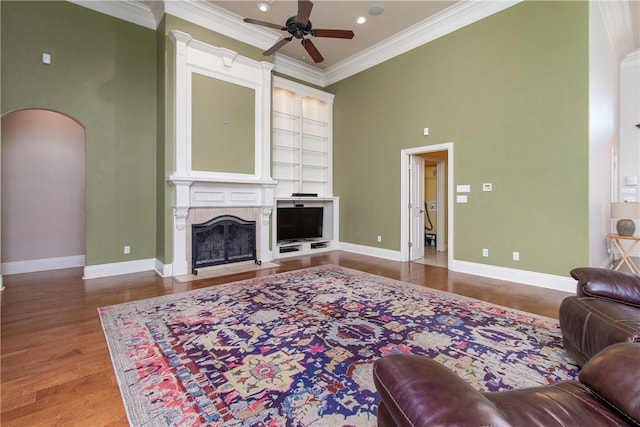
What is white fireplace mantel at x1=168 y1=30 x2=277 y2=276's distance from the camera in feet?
15.1

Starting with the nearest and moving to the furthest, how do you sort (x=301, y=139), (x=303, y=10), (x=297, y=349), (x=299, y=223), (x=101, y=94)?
(x=297, y=349), (x=303, y=10), (x=101, y=94), (x=299, y=223), (x=301, y=139)

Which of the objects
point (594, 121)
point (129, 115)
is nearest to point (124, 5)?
point (129, 115)

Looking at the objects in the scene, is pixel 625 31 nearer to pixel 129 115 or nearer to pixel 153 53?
pixel 153 53

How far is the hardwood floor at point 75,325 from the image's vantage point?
1695mm

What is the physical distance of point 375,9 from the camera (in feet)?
15.5

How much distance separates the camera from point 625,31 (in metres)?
5.06

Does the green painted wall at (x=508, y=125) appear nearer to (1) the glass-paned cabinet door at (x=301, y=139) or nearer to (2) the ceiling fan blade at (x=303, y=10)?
(1) the glass-paned cabinet door at (x=301, y=139)

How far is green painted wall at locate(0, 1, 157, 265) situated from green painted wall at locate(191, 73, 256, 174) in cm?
84

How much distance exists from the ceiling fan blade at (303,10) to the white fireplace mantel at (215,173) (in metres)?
2.00

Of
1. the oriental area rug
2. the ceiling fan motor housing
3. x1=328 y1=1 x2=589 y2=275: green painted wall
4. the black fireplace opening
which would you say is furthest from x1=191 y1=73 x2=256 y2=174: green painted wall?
x1=328 y1=1 x2=589 y2=275: green painted wall

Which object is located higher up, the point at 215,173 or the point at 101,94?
the point at 101,94

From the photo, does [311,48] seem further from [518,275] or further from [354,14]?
[518,275]

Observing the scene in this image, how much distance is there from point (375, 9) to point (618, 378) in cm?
538

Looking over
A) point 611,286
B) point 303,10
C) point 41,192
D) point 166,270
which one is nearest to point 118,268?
point 166,270
